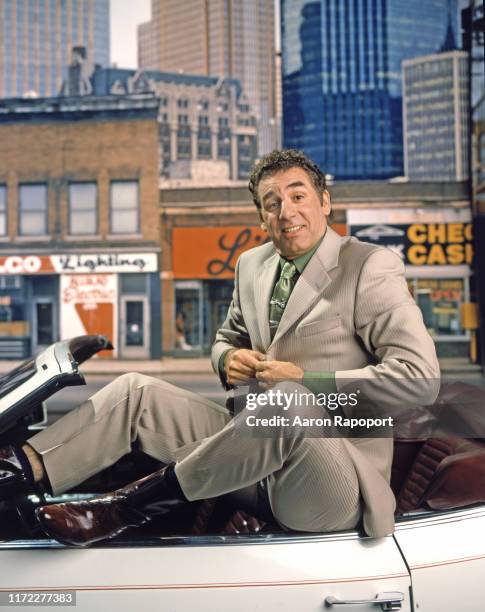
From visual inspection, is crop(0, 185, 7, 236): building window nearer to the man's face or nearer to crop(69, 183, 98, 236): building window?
crop(69, 183, 98, 236): building window

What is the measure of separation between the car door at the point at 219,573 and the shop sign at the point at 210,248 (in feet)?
42.0

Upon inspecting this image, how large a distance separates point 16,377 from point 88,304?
43.0ft

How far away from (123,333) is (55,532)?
13144mm

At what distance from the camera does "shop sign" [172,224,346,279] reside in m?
14.4

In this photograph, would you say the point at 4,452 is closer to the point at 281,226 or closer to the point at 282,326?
the point at 282,326

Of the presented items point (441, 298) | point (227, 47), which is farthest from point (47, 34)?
point (441, 298)

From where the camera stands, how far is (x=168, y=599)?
1393mm

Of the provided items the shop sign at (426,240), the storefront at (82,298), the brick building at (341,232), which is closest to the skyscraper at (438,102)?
the brick building at (341,232)

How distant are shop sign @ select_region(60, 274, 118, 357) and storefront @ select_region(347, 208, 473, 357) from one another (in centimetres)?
557

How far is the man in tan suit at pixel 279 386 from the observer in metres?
1.50

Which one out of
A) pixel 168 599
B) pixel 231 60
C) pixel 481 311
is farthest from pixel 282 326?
pixel 481 311

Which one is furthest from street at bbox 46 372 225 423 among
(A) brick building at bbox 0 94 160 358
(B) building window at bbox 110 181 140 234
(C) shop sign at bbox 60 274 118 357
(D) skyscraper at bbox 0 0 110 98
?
(D) skyscraper at bbox 0 0 110 98

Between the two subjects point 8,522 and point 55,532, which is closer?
point 55,532

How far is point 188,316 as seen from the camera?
1449cm
